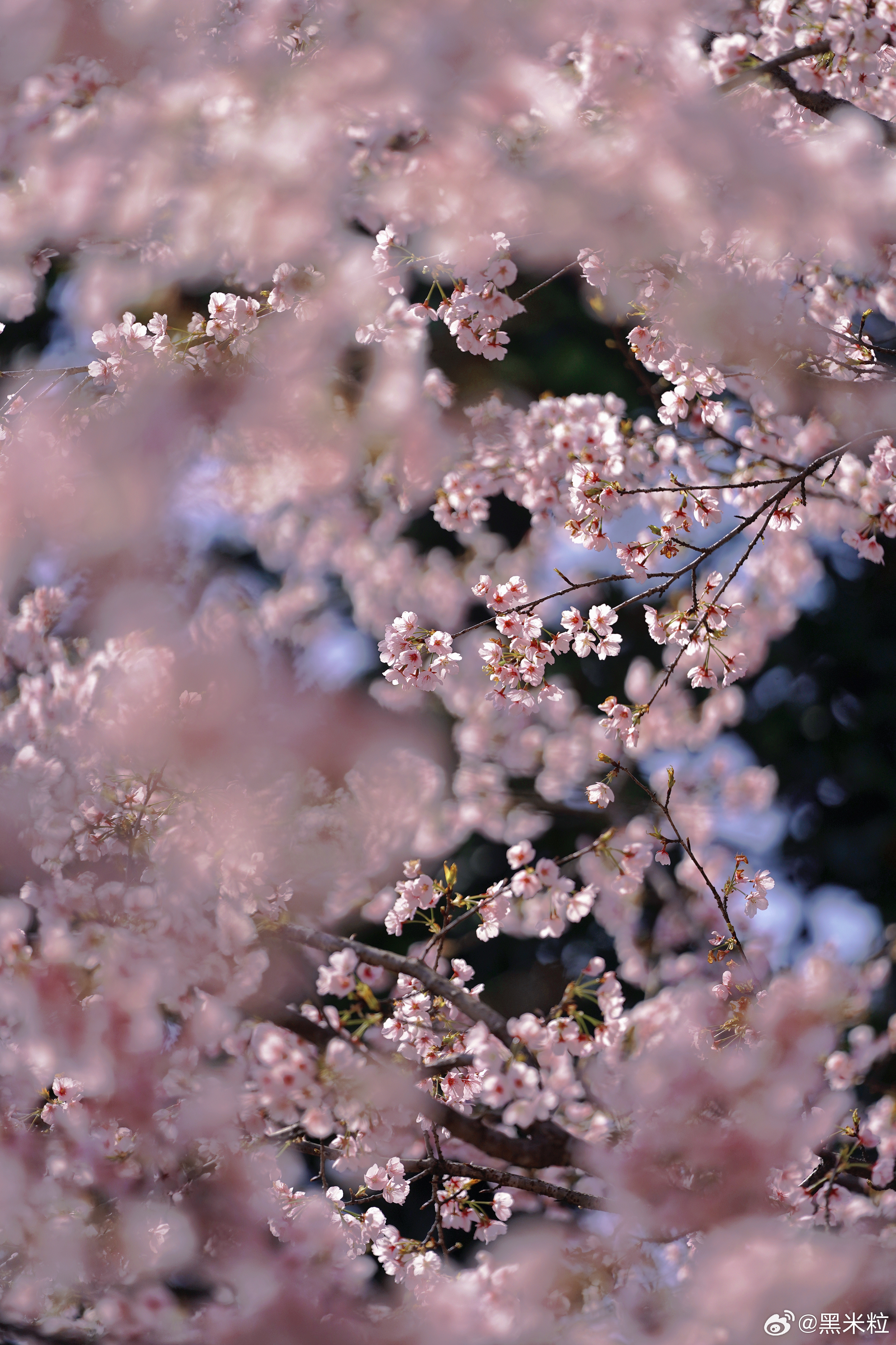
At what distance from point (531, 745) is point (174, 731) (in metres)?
3.30

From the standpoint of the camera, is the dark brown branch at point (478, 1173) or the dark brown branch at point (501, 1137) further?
the dark brown branch at point (501, 1137)

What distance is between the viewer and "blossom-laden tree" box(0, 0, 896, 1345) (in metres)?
1.99

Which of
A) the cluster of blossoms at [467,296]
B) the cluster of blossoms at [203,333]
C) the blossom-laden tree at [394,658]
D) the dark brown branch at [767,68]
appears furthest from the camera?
the cluster of blossoms at [203,333]

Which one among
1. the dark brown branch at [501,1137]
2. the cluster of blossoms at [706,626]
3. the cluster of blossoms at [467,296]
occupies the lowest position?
the dark brown branch at [501,1137]

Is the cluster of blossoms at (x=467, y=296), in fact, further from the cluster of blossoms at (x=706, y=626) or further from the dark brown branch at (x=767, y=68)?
the cluster of blossoms at (x=706, y=626)

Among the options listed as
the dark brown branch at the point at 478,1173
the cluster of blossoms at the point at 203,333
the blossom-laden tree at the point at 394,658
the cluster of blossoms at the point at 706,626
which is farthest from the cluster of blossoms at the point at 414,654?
the dark brown branch at the point at 478,1173

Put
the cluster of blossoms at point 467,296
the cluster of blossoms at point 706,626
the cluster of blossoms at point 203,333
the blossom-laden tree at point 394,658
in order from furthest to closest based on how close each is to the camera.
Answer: the cluster of blossoms at point 203,333, the cluster of blossoms at point 467,296, the cluster of blossoms at point 706,626, the blossom-laden tree at point 394,658

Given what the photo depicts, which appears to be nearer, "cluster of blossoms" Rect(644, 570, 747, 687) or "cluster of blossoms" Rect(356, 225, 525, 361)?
"cluster of blossoms" Rect(644, 570, 747, 687)

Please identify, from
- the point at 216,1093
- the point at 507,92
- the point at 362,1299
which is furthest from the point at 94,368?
the point at 362,1299

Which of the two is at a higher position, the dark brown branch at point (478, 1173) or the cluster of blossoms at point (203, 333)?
the cluster of blossoms at point (203, 333)

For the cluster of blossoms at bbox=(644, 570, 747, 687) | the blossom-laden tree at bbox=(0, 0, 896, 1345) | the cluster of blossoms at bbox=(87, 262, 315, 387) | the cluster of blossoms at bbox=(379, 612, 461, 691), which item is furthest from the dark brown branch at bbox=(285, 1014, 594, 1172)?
the cluster of blossoms at bbox=(87, 262, 315, 387)

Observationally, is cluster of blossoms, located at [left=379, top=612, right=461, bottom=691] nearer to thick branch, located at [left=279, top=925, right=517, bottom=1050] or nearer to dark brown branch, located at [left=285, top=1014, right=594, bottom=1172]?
thick branch, located at [left=279, top=925, right=517, bottom=1050]

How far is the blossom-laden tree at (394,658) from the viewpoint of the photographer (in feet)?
6.51

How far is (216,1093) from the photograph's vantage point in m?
2.48
